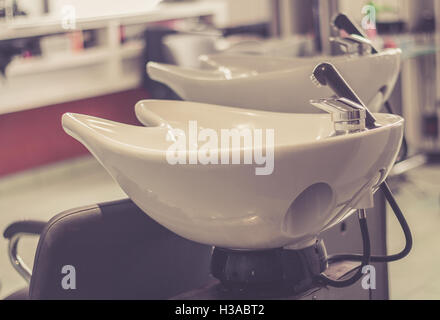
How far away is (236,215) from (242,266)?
0.61ft

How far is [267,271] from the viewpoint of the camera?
1.11 metres

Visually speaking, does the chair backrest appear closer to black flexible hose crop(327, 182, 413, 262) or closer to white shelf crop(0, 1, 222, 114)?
black flexible hose crop(327, 182, 413, 262)

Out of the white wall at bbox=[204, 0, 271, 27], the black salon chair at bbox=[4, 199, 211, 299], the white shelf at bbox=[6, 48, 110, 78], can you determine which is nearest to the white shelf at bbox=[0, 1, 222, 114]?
the white shelf at bbox=[6, 48, 110, 78]

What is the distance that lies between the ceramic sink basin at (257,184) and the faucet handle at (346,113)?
0.18 feet

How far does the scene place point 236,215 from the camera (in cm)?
96

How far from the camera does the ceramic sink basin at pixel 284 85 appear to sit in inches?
56.0

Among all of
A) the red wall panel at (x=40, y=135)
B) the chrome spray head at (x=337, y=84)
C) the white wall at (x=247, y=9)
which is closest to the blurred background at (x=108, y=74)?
the red wall panel at (x=40, y=135)

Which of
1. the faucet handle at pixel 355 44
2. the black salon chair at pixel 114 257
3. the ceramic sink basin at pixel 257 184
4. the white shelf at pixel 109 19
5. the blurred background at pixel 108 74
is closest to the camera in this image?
the ceramic sink basin at pixel 257 184

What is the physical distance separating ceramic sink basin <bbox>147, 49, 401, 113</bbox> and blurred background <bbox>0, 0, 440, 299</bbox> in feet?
4.91

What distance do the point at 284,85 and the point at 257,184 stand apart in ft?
1.79

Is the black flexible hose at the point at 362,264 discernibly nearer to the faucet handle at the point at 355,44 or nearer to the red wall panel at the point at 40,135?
the faucet handle at the point at 355,44

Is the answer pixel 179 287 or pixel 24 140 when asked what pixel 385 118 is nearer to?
pixel 179 287

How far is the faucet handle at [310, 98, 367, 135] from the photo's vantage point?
105cm

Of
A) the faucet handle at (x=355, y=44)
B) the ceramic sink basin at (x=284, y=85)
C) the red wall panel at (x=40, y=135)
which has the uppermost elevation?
the faucet handle at (x=355, y=44)
